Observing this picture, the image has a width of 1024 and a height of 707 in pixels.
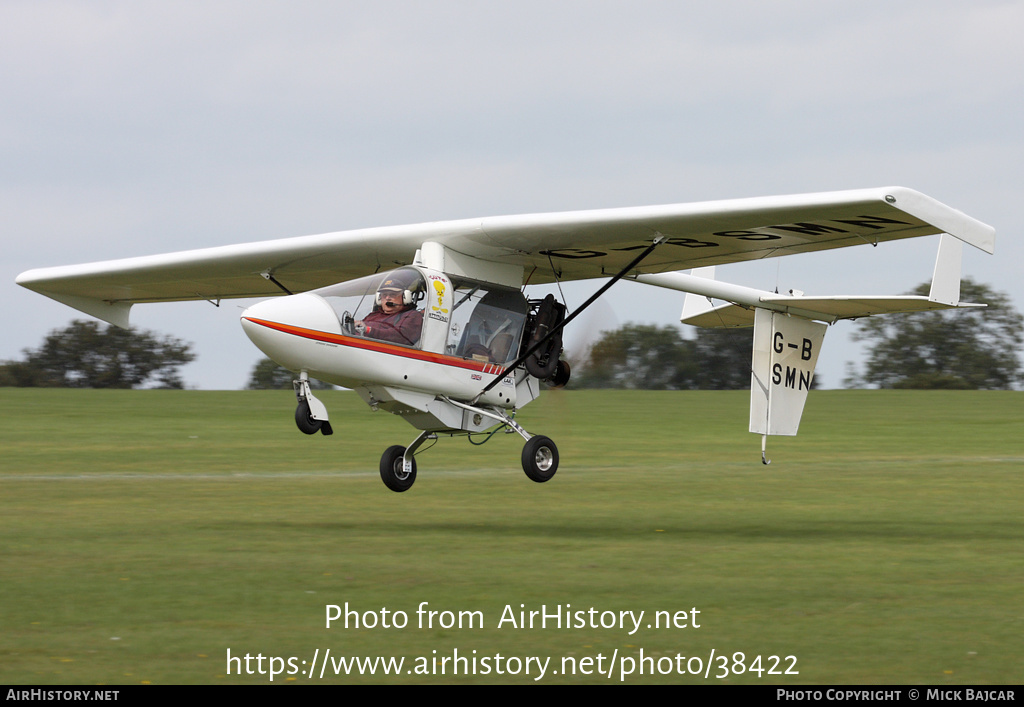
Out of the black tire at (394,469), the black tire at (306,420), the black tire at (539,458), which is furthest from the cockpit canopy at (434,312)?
the black tire at (394,469)

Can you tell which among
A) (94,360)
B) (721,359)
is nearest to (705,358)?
(721,359)

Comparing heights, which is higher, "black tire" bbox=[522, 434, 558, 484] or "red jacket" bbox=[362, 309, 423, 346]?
"red jacket" bbox=[362, 309, 423, 346]

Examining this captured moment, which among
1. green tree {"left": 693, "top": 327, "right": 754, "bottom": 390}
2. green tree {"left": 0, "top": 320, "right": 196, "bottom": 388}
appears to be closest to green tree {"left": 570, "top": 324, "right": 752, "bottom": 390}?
green tree {"left": 693, "top": 327, "right": 754, "bottom": 390}

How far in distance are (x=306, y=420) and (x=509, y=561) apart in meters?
3.20

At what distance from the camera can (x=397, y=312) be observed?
1364 centimetres

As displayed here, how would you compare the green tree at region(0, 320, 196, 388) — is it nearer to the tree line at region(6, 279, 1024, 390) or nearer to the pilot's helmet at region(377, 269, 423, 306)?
the tree line at region(6, 279, 1024, 390)

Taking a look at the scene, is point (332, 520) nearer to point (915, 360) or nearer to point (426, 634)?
point (426, 634)

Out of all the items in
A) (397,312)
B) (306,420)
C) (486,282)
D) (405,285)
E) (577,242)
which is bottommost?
(306,420)

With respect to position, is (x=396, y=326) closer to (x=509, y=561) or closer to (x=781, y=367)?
(x=509, y=561)

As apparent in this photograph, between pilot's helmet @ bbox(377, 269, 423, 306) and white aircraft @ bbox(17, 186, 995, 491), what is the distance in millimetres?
16

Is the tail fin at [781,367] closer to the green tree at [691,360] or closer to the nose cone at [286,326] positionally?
the nose cone at [286,326]

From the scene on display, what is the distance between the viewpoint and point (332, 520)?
47.6 feet

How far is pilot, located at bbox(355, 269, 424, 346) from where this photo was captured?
13.5 metres

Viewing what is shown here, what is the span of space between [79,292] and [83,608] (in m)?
13.0
